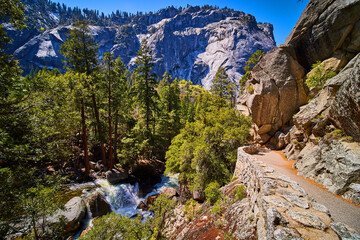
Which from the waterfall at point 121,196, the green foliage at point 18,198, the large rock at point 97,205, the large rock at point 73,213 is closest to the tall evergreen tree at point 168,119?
the waterfall at point 121,196

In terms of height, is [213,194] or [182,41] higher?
[182,41]

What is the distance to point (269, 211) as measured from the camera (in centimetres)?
367

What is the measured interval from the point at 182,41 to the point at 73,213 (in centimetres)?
14730

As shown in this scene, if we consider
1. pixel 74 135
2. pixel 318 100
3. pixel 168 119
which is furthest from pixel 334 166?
pixel 74 135

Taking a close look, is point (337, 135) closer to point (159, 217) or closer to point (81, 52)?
point (159, 217)

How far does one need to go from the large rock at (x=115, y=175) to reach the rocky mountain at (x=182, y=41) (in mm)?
91710

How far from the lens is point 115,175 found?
1511cm

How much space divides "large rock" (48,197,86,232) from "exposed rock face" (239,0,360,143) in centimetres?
1803

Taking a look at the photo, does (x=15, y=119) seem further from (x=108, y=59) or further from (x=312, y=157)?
(x=312, y=157)

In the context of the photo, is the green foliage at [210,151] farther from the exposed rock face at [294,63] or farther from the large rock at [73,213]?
the large rock at [73,213]

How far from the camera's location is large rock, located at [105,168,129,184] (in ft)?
48.5

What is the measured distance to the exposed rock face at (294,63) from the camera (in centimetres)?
1269

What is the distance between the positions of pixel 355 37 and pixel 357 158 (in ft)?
43.1

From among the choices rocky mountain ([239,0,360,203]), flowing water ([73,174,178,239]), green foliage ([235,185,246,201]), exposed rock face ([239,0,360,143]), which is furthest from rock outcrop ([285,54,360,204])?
flowing water ([73,174,178,239])
